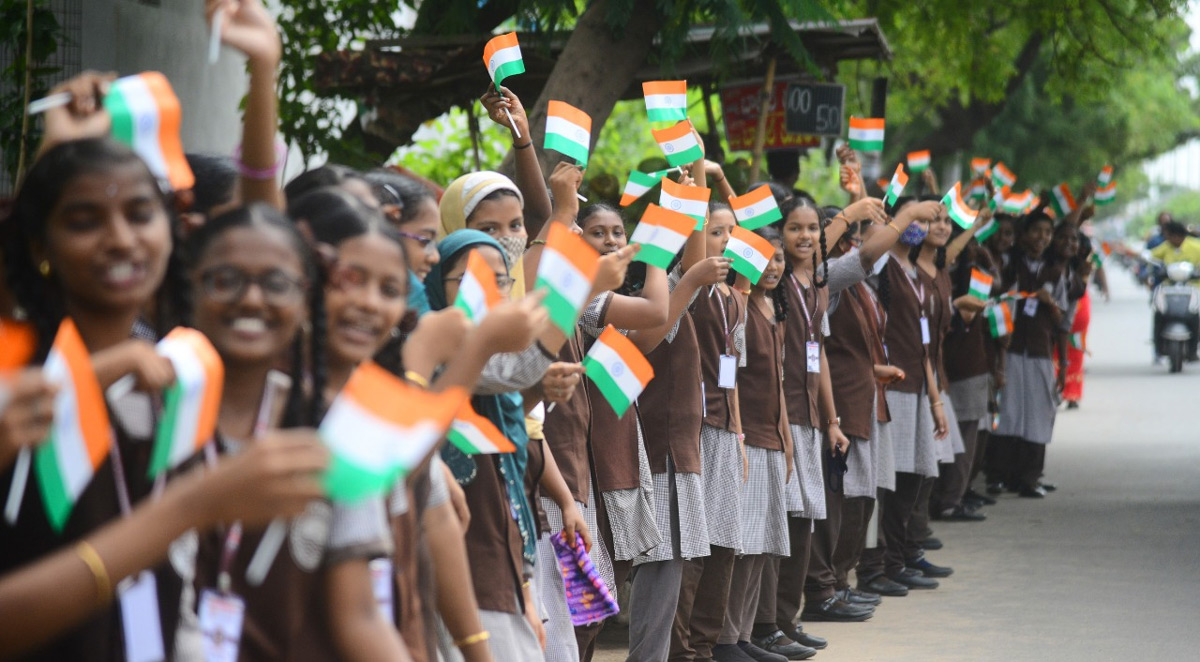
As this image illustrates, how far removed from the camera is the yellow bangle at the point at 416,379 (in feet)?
9.93

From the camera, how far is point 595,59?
25.5 feet

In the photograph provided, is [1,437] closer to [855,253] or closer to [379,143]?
[855,253]

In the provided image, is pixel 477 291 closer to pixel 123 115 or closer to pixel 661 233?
pixel 123 115

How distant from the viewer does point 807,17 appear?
25.0 ft

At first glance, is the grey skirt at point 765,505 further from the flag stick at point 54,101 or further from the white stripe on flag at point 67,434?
the white stripe on flag at point 67,434

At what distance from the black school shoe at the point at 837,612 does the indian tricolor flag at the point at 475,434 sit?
430 cm

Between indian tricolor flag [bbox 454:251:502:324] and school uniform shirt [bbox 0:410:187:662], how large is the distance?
3.61ft

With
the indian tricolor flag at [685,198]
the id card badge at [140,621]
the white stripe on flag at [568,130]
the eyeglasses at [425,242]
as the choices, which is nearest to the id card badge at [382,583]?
→ the id card badge at [140,621]

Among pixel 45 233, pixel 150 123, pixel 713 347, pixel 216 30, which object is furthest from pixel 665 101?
pixel 45 233

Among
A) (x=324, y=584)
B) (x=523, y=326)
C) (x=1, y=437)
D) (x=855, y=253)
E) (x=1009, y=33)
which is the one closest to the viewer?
(x=1, y=437)

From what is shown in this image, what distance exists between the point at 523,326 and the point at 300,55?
6847 mm

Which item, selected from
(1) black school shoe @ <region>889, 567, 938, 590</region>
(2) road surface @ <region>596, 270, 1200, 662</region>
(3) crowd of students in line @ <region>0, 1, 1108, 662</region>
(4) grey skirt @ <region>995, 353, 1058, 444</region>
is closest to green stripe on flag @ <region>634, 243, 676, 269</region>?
(3) crowd of students in line @ <region>0, 1, 1108, 662</region>

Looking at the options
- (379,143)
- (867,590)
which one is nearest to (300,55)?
(379,143)

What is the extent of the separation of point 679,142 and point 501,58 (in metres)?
0.72
